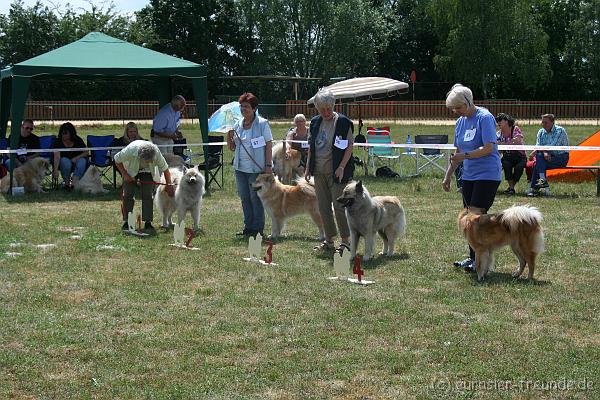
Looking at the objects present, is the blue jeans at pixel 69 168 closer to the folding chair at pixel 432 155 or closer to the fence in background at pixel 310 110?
the folding chair at pixel 432 155

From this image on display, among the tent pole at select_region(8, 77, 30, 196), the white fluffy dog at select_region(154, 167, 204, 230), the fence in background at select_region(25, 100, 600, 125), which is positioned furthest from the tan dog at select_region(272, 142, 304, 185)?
the fence in background at select_region(25, 100, 600, 125)

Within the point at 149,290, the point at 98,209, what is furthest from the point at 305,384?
the point at 98,209

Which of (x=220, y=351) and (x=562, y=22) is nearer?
(x=220, y=351)

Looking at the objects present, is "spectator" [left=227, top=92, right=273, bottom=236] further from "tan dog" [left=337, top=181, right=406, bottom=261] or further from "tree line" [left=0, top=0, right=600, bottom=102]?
"tree line" [left=0, top=0, right=600, bottom=102]

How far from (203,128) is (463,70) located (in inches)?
1420

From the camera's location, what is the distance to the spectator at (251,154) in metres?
8.16

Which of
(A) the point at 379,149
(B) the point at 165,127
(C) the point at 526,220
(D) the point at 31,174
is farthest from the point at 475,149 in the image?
(A) the point at 379,149

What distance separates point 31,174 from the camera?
1227 centimetres

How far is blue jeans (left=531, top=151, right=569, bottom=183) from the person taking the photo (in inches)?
464

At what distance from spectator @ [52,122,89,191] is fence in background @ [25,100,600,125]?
22.2m

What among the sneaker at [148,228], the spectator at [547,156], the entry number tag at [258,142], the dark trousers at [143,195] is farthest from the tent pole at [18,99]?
the spectator at [547,156]

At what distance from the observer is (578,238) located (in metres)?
8.11

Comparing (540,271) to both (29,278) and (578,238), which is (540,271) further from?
(29,278)

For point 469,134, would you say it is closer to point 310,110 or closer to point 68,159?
point 68,159
